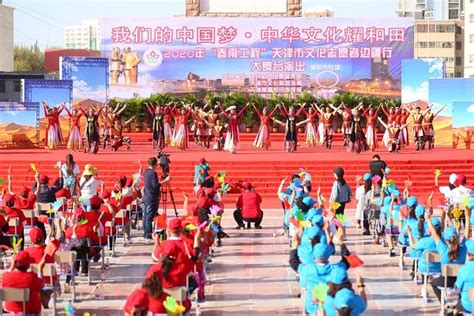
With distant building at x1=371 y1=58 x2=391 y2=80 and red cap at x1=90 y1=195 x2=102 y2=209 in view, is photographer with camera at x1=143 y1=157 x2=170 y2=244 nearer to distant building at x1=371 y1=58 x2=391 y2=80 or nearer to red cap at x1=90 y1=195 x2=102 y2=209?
red cap at x1=90 y1=195 x2=102 y2=209

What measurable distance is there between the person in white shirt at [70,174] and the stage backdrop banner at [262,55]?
30.1 metres

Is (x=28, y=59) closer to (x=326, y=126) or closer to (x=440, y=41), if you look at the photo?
(x=440, y=41)

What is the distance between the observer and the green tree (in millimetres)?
119444

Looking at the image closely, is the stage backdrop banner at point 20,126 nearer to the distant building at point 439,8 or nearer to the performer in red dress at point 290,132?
the performer in red dress at point 290,132

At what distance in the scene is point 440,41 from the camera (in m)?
114

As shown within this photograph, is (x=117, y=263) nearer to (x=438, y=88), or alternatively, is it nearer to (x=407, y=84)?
(x=438, y=88)

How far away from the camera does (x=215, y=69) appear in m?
53.0

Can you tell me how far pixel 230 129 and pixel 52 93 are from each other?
7274mm

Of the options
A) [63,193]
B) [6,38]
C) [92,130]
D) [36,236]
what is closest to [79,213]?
[36,236]

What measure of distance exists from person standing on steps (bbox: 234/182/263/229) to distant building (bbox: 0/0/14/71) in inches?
2720

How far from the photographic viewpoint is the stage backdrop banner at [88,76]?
4247 centimetres

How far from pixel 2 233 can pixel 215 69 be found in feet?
118

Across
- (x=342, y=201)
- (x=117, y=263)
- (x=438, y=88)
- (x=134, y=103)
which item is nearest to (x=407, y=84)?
(x=438, y=88)

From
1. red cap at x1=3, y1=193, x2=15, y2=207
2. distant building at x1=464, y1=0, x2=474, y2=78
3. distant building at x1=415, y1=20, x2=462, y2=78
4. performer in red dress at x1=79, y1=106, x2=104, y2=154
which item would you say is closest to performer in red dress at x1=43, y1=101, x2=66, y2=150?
performer in red dress at x1=79, y1=106, x2=104, y2=154
